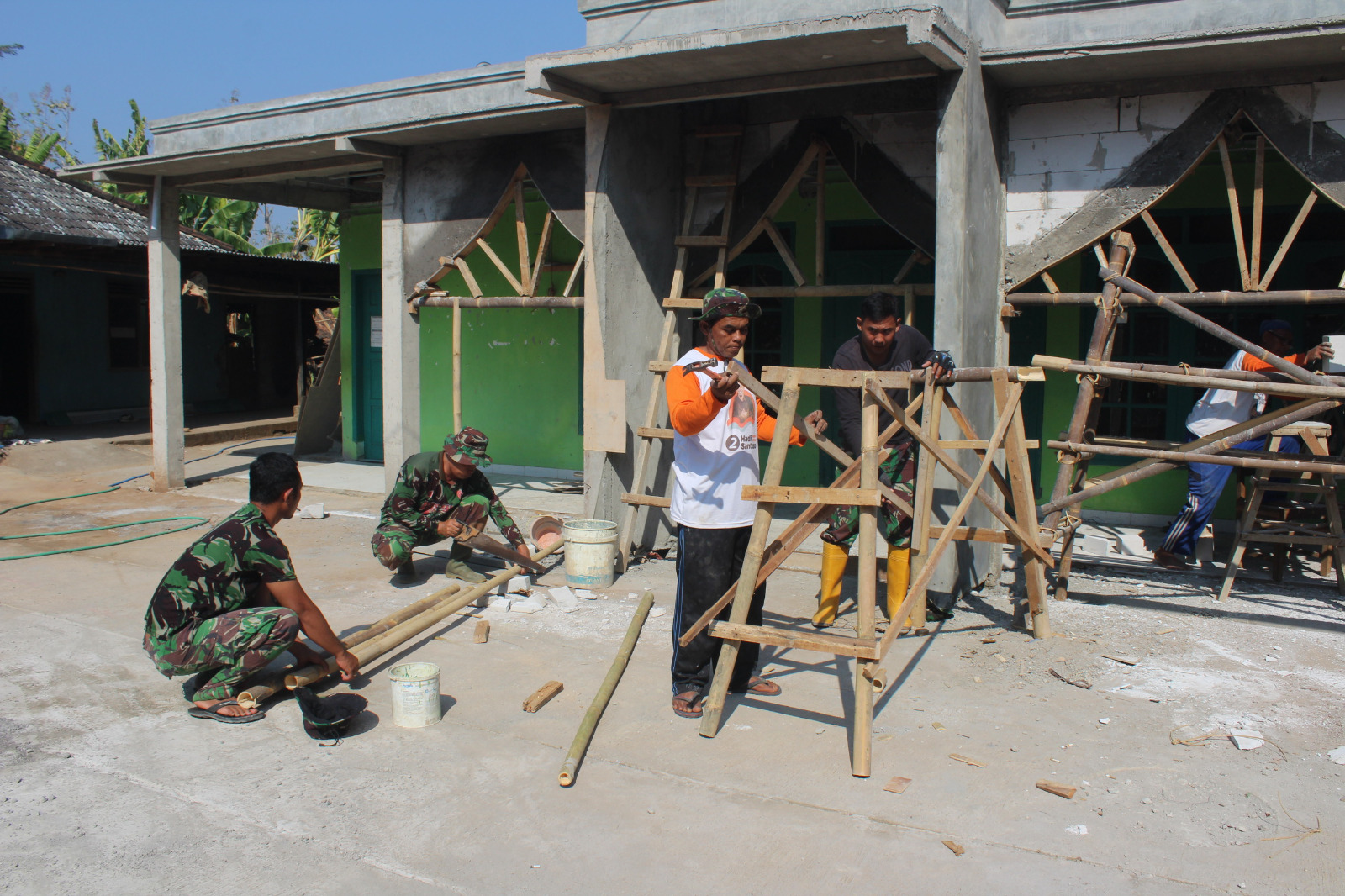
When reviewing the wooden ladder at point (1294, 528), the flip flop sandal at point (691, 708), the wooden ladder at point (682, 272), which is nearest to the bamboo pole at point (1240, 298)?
the wooden ladder at point (1294, 528)

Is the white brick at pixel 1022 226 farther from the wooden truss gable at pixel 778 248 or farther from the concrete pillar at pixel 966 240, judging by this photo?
the wooden truss gable at pixel 778 248

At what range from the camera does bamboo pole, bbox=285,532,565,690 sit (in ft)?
14.4

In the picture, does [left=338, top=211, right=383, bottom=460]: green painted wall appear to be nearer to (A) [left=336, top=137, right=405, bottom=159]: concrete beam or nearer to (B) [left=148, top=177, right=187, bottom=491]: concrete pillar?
(B) [left=148, top=177, right=187, bottom=491]: concrete pillar

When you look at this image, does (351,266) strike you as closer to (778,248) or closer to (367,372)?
(367,372)

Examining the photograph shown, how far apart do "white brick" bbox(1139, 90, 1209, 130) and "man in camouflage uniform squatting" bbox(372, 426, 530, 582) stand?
451 cm

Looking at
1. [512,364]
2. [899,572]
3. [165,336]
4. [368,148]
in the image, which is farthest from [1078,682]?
[165,336]

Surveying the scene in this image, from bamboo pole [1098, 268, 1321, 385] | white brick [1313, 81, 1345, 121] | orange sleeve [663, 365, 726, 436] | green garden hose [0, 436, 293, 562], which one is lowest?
green garden hose [0, 436, 293, 562]

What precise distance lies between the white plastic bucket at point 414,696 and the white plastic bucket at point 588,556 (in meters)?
2.23

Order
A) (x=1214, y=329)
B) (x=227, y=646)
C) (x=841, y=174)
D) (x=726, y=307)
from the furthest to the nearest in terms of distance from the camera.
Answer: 1. (x=841, y=174)
2. (x=1214, y=329)
3. (x=227, y=646)
4. (x=726, y=307)

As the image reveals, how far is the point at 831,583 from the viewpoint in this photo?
5.44 m

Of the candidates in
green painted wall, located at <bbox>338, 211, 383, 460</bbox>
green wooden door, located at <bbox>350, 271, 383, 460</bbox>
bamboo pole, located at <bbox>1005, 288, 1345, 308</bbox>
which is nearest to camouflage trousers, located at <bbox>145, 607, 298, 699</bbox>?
bamboo pole, located at <bbox>1005, 288, 1345, 308</bbox>

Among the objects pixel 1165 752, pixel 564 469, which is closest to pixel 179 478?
pixel 564 469

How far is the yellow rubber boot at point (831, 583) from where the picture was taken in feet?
17.7

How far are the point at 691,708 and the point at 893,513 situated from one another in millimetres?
1710
